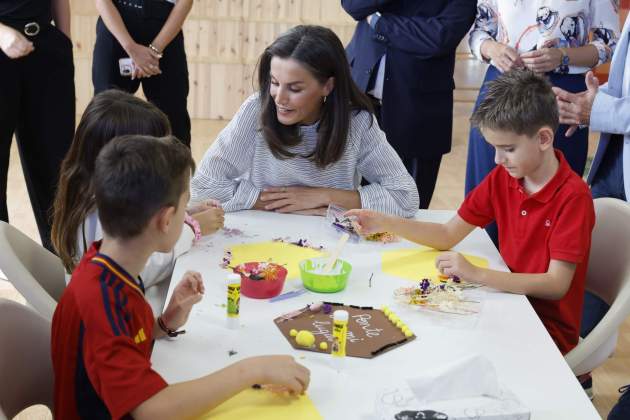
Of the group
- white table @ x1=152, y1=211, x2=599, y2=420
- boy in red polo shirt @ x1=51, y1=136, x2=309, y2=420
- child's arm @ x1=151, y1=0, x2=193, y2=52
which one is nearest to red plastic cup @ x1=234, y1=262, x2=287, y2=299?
white table @ x1=152, y1=211, x2=599, y2=420

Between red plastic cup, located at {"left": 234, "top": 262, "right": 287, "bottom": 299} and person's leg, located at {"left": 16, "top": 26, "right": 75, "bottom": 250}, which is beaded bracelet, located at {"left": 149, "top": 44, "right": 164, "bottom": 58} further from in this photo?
red plastic cup, located at {"left": 234, "top": 262, "right": 287, "bottom": 299}

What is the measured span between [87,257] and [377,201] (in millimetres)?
1051

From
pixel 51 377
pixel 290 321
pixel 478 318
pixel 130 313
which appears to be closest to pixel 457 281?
pixel 478 318

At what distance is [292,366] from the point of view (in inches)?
50.1

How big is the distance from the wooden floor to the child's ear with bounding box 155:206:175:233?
0.72 meters

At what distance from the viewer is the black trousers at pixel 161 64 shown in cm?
341

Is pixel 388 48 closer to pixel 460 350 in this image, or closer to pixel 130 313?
pixel 460 350

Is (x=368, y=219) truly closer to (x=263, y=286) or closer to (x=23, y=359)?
(x=263, y=286)

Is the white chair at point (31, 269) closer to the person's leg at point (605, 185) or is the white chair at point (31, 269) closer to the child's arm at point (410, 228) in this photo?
the child's arm at point (410, 228)

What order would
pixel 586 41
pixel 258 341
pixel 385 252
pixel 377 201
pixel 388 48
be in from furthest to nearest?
pixel 388 48
pixel 586 41
pixel 377 201
pixel 385 252
pixel 258 341

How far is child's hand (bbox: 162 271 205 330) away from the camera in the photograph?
1.46m

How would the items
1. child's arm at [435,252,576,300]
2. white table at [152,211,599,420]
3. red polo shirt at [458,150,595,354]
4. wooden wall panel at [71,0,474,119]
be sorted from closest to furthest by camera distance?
white table at [152,211,599,420] → child's arm at [435,252,576,300] → red polo shirt at [458,150,595,354] → wooden wall panel at [71,0,474,119]

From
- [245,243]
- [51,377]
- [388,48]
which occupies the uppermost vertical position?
[388,48]

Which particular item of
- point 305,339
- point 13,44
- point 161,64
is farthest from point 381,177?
point 161,64
